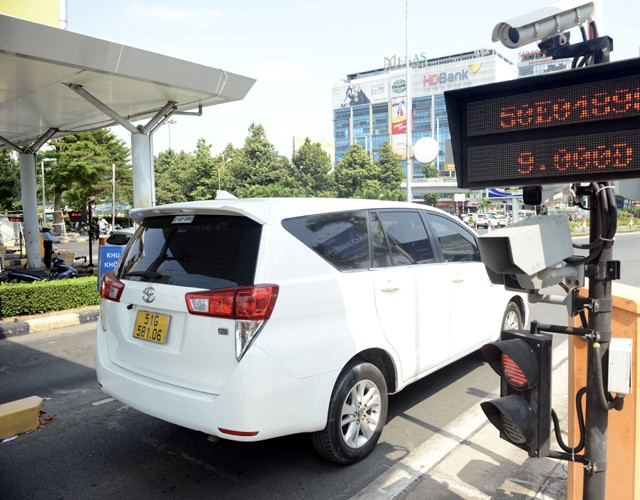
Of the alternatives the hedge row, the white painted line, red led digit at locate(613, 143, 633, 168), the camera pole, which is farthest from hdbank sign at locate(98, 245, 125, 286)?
red led digit at locate(613, 143, 633, 168)

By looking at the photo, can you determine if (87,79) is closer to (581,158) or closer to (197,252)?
(197,252)

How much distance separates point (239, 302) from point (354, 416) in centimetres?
118

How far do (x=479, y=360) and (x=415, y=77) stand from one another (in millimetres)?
141067

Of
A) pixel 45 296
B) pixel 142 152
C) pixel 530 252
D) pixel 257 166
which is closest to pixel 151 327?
pixel 530 252

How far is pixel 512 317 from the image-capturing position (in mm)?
5695

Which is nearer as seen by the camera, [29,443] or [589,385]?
[589,385]

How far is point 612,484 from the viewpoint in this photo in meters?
2.56

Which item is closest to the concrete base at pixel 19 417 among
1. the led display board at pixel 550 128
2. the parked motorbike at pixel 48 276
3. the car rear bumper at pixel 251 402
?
the car rear bumper at pixel 251 402

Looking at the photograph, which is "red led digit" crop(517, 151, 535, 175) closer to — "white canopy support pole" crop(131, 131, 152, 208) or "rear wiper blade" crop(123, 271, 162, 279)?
"rear wiper blade" crop(123, 271, 162, 279)

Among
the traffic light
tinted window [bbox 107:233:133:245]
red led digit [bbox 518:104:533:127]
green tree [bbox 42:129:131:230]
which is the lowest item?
the traffic light

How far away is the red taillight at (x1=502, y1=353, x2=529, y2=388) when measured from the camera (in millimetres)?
2145

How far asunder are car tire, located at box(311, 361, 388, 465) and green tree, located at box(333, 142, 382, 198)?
5860cm

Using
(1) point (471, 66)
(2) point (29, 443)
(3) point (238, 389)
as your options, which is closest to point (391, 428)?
(3) point (238, 389)

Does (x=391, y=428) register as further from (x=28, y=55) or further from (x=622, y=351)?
(x=28, y=55)
